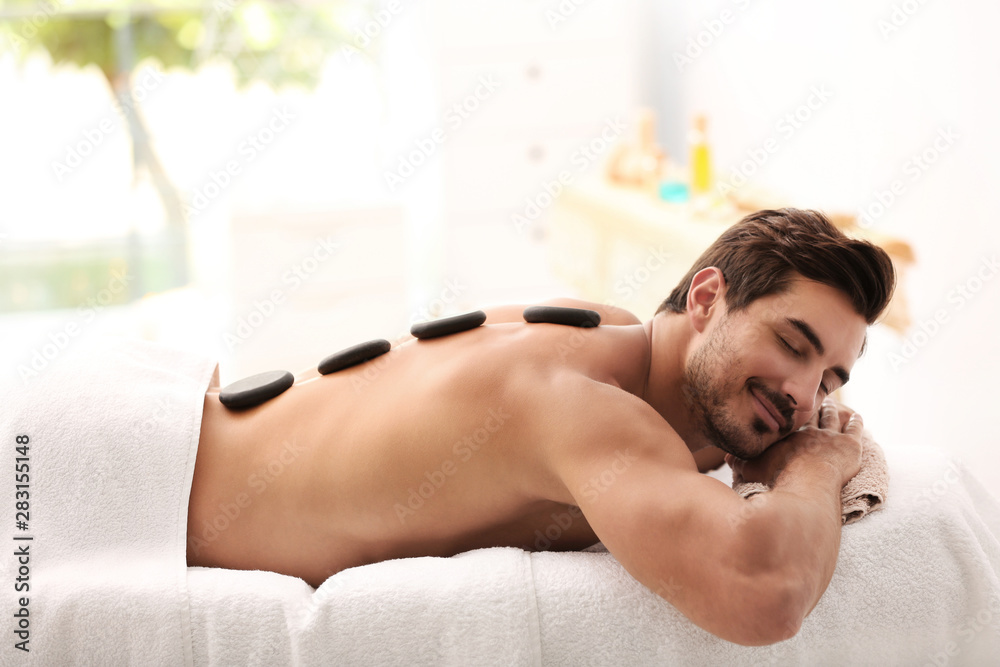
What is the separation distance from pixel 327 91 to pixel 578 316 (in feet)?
11.1

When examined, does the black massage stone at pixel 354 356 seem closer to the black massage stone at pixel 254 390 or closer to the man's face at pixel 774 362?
the black massage stone at pixel 254 390

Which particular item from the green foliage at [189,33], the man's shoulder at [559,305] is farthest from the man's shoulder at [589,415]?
the green foliage at [189,33]

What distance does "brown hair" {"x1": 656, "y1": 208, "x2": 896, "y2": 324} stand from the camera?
3.64 feet

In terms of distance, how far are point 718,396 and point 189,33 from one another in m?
3.68

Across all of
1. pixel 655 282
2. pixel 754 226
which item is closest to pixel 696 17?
pixel 655 282

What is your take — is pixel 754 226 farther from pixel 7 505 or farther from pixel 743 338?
pixel 7 505

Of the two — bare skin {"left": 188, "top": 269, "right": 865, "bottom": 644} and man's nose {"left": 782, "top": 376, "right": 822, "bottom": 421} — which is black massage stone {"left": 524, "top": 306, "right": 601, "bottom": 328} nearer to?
bare skin {"left": 188, "top": 269, "right": 865, "bottom": 644}

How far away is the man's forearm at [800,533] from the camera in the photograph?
0.89 metres

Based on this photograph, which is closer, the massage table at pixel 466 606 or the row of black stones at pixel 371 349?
the massage table at pixel 466 606

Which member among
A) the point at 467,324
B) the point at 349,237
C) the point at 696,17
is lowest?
the point at 349,237

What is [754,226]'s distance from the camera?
1227mm

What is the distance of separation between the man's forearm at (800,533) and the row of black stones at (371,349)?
35 centimetres

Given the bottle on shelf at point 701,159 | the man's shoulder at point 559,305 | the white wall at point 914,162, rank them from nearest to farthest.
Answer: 1. the man's shoulder at point 559,305
2. the white wall at point 914,162
3. the bottle on shelf at point 701,159

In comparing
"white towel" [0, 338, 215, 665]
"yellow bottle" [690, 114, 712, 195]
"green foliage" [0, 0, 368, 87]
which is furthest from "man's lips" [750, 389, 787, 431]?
"green foliage" [0, 0, 368, 87]
